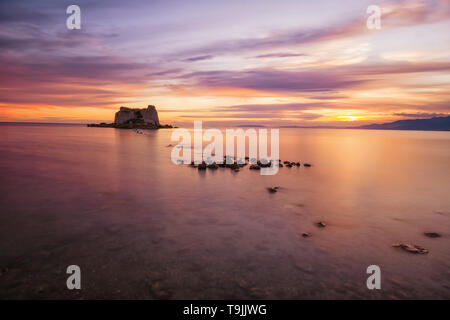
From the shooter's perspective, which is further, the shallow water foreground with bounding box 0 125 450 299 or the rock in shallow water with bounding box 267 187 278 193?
the rock in shallow water with bounding box 267 187 278 193

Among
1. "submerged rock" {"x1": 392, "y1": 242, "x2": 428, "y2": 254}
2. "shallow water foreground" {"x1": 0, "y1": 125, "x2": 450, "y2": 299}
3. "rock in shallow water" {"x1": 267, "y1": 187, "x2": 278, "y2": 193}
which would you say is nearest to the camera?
"shallow water foreground" {"x1": 0, "y1": 125, "x2": 450, "y2": 299}

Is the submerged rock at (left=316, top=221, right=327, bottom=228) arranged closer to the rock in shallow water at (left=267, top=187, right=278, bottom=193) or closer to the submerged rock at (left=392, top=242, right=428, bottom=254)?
the submerged rock at (left=392, top=242, right=428, bottom=254)

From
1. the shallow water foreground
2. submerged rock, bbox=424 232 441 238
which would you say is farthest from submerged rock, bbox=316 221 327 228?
submerged rock, bbox=424 232 441 238

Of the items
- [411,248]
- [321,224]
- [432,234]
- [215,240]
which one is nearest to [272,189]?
[321,224]

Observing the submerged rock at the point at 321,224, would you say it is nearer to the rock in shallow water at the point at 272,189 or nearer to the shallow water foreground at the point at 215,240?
the shallow water foreground at the point at 215,240

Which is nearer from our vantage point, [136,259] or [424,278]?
[424,278]

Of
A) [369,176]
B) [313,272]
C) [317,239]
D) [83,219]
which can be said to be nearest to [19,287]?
[83,219]

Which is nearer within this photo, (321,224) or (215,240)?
(215,240)

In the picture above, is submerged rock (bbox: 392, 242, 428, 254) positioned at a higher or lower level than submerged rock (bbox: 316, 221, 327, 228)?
lower

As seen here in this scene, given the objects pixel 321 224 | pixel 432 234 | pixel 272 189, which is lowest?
pixel 432 234

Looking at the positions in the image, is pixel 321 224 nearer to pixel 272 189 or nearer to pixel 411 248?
pixel 411 248

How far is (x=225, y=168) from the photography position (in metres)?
27.7
